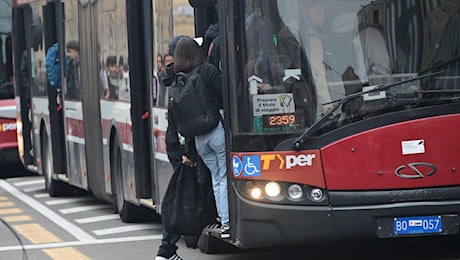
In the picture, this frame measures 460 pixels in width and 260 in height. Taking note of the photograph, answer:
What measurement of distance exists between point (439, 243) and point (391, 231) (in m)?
2.10

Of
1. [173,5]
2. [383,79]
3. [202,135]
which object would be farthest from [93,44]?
[383,79]

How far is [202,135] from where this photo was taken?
10.3 m

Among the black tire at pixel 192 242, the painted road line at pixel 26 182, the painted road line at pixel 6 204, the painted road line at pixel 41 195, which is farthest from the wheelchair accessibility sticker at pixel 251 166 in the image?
Result: the painted road line at pixel 26 182

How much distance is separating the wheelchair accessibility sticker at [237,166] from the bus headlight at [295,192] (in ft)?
1.30

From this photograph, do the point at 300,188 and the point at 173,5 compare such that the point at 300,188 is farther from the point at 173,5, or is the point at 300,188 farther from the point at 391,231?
the point at 173,5

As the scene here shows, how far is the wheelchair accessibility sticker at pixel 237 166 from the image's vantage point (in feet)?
32.3

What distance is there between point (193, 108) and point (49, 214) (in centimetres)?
654

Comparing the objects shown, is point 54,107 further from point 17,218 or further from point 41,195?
point 17,218

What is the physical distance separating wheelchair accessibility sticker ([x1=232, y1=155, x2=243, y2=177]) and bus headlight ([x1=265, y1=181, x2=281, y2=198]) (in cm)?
24

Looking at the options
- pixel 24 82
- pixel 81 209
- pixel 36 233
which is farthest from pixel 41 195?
pixel 36 233

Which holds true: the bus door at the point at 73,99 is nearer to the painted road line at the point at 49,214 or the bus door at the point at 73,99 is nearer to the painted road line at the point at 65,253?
the painted road line at the point at 49,214

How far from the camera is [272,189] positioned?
32.2ft

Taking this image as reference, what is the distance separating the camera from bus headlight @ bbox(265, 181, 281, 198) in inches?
385

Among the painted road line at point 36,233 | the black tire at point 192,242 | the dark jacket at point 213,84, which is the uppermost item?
the dark jacket at point 213,84
